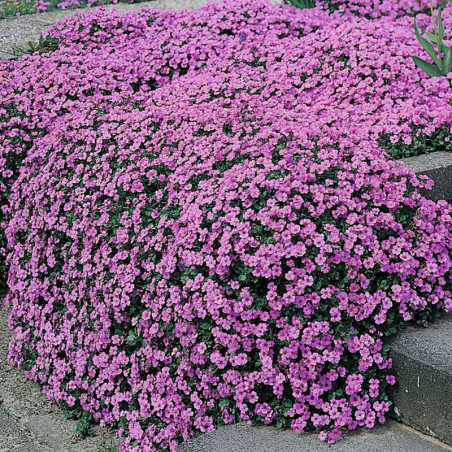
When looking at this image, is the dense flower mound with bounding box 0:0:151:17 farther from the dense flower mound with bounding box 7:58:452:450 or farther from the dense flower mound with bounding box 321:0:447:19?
the dense flower mound with bounding box 7:58:452:450

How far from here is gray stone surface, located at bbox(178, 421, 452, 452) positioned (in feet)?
9.43

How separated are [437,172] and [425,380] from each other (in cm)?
117

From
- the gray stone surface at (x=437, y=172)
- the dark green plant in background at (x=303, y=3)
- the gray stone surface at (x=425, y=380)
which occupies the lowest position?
the gray stone surface at (x=425, y=380)

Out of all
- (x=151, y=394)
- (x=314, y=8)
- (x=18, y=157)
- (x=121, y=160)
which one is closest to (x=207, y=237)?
(x=151, y=394)

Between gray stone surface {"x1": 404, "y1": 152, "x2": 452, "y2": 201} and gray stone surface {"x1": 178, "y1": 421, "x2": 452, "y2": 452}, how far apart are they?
1.17 m

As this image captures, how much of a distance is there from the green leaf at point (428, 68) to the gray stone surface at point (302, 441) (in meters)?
→ 2.25

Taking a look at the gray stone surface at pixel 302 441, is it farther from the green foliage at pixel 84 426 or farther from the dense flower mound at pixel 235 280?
the green foliage at pixel 84 426

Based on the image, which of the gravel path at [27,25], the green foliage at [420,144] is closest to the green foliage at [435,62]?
the green foliage at [420,144]

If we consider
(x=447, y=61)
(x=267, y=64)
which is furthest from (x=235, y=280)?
(x=267, y=64)

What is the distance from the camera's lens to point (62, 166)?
429cm

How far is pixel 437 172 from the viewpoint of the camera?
3691 mm

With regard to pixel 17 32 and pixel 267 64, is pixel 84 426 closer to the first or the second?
pixel 267 64

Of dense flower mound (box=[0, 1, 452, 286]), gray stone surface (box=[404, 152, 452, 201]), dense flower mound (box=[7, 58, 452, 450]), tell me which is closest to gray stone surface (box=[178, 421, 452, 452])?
dense flower mound (box=[7, 58, 452, 450])

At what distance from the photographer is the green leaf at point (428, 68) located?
176 inches
